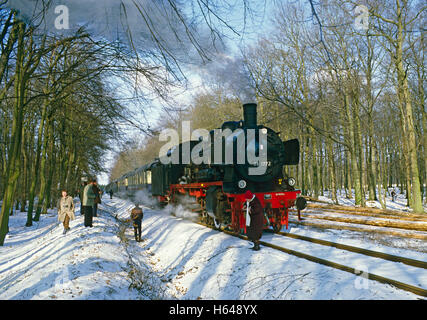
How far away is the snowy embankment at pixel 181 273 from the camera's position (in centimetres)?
498

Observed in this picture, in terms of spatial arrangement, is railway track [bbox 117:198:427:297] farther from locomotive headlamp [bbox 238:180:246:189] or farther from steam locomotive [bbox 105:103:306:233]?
locomotive headlamp [bbox 238:180:246:189]

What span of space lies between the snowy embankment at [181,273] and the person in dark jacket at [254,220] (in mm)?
352

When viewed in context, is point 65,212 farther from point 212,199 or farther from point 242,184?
point 242,184

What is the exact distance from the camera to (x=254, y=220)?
7.68 metres

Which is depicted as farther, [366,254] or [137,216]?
[137,216]

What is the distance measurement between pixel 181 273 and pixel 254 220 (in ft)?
7.53

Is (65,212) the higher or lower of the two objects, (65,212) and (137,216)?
the higher

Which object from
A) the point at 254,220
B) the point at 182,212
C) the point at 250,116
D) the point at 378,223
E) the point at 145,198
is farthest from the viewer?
the point at 145,198

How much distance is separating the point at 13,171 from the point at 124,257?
559cm

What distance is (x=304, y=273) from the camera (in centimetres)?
555

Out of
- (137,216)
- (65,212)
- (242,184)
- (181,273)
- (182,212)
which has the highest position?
(242,184)

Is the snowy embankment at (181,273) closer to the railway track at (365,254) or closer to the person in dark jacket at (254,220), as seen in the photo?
the railway track at (365,254)

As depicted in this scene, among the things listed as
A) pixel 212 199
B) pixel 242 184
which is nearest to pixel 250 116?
pixel 242 184
